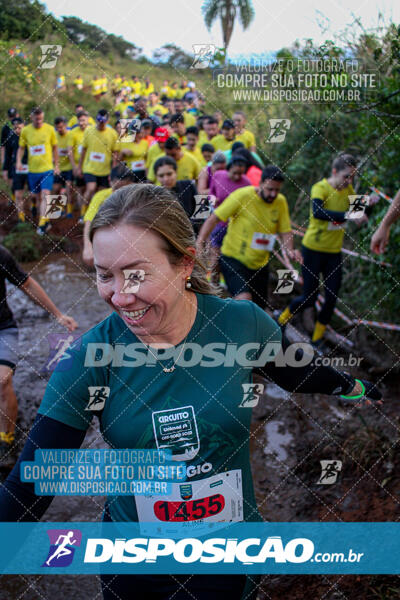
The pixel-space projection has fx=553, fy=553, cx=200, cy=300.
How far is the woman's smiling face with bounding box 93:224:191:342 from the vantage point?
58.2 inches

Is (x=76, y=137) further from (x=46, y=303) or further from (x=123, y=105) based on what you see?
(x=46, y=303)

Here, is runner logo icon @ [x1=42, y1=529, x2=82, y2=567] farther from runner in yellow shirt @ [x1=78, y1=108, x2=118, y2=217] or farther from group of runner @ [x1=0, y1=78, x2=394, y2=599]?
runner in yellow shirt @ [x1=78, y1=108, x2=118, y2=217]

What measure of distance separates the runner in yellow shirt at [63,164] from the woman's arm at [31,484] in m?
9.70

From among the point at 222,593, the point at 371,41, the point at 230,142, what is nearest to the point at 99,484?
the point at 222,593

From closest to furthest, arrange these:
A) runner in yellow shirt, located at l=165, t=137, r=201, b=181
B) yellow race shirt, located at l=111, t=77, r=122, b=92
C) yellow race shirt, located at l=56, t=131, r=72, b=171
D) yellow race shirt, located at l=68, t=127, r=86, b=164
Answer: runner in yellow shirt, located at l=165, t=137, r=201, b=181 < yellow race shirt, located at l=68, t=127, r=86, b=164 < yellow race shirt, located at l=56, t=131, r=72, b=171 < yellow race shirt, located at l=111, t=77, r=122, b=92

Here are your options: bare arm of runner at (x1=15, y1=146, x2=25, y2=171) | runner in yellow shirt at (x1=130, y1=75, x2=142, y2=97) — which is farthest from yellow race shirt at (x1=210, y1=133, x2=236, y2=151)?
runner in yellow shirt at (x1=130, y1=75, x2=142, y2=97)

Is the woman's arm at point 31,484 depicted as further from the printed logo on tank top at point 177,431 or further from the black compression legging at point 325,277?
the black compression legging at point 325,277

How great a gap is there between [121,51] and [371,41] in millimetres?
27915

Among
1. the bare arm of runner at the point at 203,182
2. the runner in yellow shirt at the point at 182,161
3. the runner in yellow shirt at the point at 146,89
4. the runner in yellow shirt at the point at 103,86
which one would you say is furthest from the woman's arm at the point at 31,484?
the runner in yellow shirt at the point at 146,89

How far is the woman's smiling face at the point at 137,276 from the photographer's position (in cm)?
148

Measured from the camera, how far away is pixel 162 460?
5.13 feet

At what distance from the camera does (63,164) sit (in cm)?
1122

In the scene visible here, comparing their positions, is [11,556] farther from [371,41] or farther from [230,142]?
[230,142]

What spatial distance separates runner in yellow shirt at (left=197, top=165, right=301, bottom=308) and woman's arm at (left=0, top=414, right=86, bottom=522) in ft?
12.5
